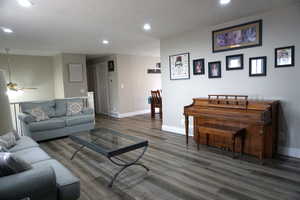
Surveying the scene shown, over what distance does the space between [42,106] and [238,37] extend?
4.67 metres

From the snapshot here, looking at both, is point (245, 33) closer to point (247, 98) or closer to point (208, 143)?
point (247, 98)

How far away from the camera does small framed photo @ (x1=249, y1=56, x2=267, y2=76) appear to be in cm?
312

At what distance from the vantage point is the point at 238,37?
3.38 meters

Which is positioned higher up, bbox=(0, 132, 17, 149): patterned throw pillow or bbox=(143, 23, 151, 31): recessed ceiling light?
bbox=(143, 23, 151, 31): recessed ceiling light

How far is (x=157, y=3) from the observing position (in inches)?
101

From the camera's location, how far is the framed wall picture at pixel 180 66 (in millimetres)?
4223

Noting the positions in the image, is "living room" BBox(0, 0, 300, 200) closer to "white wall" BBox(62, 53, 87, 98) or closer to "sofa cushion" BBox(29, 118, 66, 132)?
"sofa cushion" BBox(29, 118, 66, 132)

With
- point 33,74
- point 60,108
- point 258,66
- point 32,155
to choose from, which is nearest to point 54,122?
point 60,108

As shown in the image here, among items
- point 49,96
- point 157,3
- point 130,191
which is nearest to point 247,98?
point 157,3

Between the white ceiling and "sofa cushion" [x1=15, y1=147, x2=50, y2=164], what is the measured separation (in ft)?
6.17

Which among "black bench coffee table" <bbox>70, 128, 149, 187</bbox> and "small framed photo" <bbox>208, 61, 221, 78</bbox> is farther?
"small framed photo" <bbox>208, 61, 221, 78</bbox>

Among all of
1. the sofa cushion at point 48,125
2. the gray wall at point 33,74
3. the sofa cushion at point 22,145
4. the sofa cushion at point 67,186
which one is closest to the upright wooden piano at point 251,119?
the sofa cushion at point 67,186

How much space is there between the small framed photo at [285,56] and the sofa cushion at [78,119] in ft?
13.9

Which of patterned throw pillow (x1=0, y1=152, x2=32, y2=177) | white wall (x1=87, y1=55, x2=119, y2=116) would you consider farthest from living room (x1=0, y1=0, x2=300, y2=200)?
white wall (x1=87, y1=55, x2=119, y2=116)
